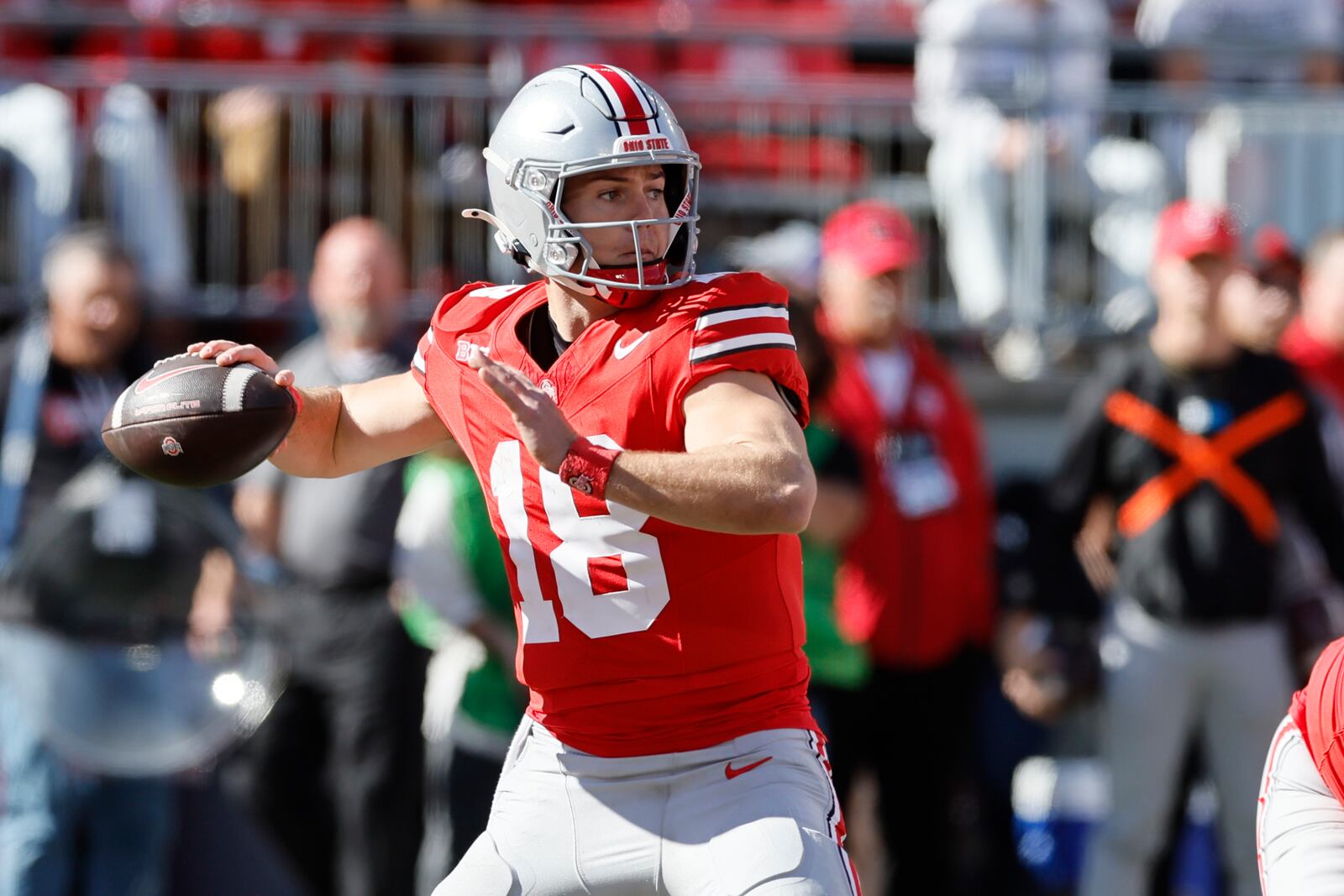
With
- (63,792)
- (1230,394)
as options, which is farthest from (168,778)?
(1230,394)

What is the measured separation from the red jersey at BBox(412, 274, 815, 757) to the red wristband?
24 centimetres

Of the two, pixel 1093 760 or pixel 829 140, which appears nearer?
pixel 1093 760

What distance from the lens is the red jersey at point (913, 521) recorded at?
18.6ft

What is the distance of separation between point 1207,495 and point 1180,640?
0.46m

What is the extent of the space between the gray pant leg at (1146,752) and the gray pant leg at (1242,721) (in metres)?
0.08

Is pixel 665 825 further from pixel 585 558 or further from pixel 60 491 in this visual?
pixel 60 491

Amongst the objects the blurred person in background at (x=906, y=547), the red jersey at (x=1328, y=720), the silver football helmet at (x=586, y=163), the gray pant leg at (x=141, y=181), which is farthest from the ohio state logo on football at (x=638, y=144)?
the gray pant leg at (x=141, y=181)

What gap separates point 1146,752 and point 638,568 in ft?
9.03

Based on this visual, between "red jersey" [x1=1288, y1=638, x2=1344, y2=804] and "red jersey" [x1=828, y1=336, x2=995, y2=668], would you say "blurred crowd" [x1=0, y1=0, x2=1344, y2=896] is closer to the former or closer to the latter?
"red jersey" [x1=828, y1=336, x2=995, y2=668]

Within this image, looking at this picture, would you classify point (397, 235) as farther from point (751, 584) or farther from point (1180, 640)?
point (751, 584)

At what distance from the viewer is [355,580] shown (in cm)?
567

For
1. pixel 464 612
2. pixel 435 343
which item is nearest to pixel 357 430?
pixel 435 343

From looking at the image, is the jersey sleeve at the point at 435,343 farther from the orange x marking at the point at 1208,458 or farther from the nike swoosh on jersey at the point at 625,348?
the orange x marking at the point at 1208,458

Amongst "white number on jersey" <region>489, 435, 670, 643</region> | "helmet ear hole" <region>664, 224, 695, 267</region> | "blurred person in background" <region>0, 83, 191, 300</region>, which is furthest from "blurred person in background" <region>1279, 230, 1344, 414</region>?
"blurred person in background" <region>0, 83, 191, 300</region>
